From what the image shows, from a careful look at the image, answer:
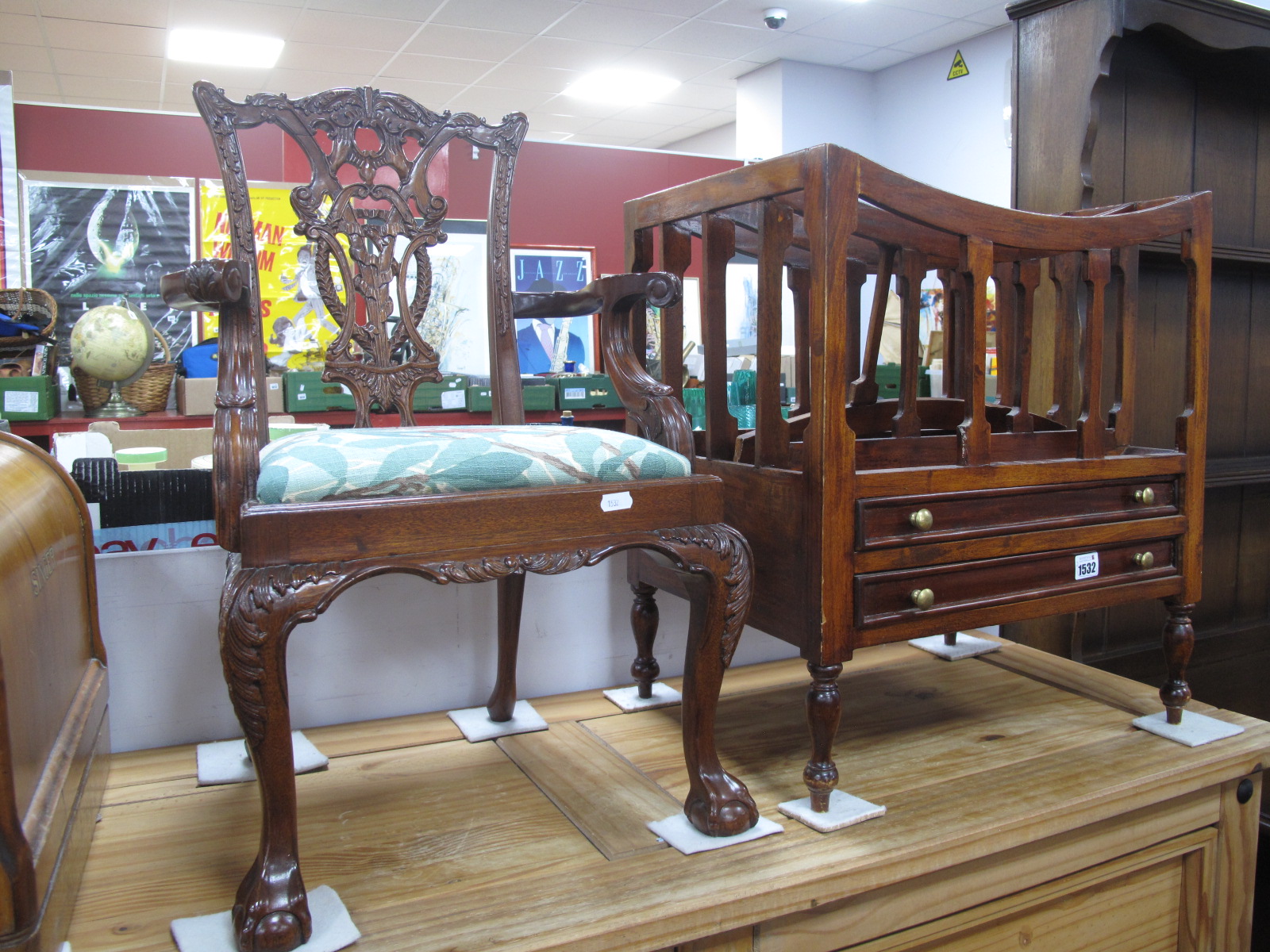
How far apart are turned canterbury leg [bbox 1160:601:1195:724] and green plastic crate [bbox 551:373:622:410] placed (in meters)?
2.14

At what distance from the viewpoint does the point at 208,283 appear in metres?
0.91

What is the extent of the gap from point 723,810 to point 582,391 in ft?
7.83

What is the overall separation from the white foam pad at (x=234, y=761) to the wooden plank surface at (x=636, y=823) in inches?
0.9

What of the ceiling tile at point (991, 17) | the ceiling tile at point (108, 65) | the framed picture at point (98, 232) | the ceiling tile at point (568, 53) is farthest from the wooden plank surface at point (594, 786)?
the ceiling tile at point (108, 65)

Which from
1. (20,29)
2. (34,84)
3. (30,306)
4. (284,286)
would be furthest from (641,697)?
(34,84)

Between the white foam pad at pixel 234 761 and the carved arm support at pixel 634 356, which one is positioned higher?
the carved arm support at pixel 634 356

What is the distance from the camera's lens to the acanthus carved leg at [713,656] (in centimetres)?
108

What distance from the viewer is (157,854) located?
1.06 metres

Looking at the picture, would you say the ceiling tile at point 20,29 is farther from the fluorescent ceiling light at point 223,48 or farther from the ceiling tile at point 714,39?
the ceiling tile at point 714,39

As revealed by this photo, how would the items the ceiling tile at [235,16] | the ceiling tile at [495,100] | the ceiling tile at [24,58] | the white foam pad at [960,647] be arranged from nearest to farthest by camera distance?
the white foam pad at [960,647] < the ceiling tile at [235,16] < the ceiling tile at [24,58] < the ceiling tile at [495,100]

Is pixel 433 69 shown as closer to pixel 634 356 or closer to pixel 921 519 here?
pixel 634 356

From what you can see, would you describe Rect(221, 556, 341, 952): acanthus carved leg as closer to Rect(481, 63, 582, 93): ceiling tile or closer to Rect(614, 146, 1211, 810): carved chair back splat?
Rect(614, 146, 1211, 810): carved chair back splat

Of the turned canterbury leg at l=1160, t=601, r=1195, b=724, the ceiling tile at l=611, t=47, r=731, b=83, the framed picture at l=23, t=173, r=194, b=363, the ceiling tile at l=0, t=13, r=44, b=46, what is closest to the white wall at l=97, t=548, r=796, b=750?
the turned canterbury leg at l=1160, t=601, r=1195, b=724

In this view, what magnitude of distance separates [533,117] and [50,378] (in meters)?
5.84
